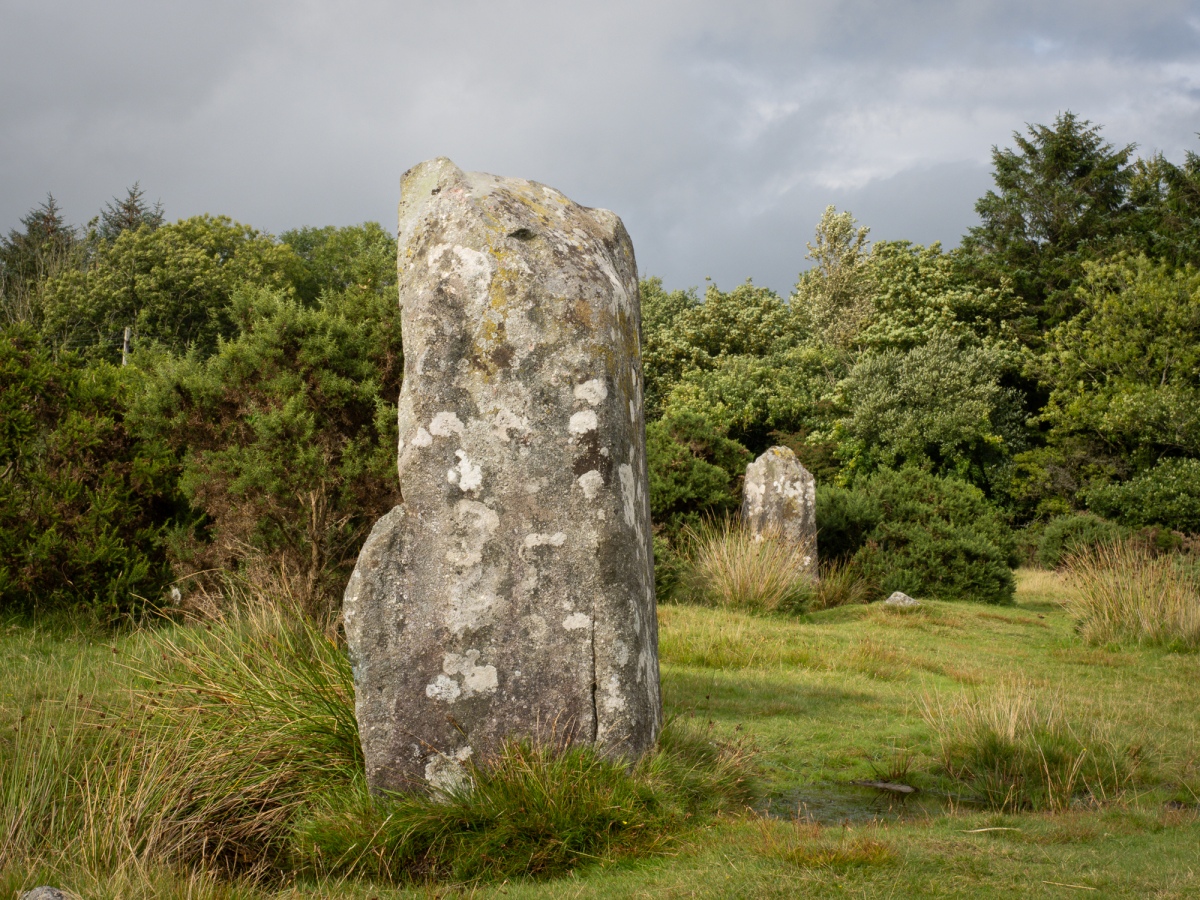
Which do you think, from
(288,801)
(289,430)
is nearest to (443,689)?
(288,801)

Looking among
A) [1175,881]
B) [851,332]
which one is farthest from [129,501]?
[851,332]

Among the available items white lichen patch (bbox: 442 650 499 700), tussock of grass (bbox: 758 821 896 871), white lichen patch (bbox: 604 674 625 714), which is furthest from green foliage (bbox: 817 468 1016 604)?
white lichen patch (bbox: 442 650 499 700)

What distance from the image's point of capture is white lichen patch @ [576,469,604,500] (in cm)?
439

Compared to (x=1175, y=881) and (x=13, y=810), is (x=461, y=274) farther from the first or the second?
(x=1175, y=881)

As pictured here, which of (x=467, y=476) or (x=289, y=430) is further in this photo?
(x=289, y=430)

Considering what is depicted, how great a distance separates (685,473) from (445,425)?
38.9ft

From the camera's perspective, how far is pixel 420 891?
11.7ft

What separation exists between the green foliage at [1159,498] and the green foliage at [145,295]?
29.8m

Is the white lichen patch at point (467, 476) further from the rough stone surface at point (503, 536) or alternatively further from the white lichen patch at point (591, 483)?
the white lichen patch at point (591, 483)

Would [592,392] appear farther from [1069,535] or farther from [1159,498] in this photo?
[1159,498]

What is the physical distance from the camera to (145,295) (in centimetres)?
3700

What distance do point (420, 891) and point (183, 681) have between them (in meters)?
2.56

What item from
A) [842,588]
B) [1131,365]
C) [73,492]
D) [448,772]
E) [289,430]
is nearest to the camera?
[448,772]

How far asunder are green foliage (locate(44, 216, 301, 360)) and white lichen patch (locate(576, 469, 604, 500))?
1384 inches
